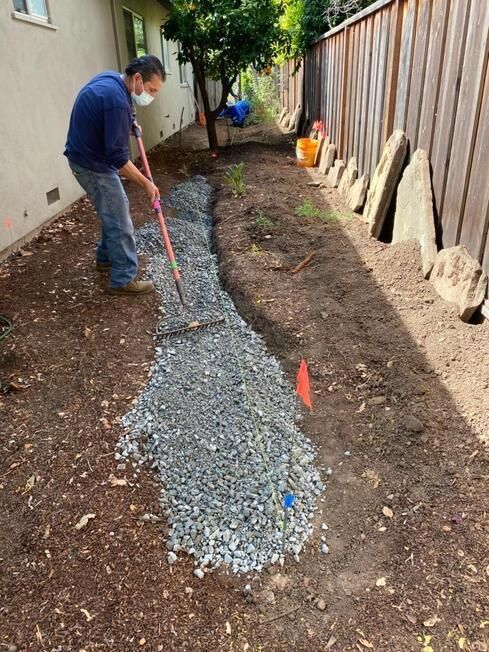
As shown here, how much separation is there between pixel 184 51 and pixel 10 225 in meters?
6.63

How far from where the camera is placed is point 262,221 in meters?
5.51

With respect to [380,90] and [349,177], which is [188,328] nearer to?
[380,90]

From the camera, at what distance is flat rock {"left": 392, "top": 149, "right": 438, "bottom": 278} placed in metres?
3.74

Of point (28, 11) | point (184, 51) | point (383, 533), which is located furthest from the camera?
point (184, 51)

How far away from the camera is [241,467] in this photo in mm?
2434

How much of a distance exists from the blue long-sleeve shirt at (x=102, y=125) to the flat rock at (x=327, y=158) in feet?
14.4

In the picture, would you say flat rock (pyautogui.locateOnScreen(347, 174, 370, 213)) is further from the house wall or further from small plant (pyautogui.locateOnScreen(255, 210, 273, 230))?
the house wall

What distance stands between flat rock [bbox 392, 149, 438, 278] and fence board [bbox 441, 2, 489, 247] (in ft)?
0.48

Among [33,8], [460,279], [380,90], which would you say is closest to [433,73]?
[380,90]

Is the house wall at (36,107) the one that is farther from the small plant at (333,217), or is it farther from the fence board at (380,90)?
the fence board at (380,90)

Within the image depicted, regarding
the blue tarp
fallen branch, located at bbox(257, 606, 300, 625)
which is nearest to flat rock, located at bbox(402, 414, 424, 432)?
fallen branch, located at bbox(257, 606, 300, 625)

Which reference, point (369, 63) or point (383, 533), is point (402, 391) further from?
point (369, 63)

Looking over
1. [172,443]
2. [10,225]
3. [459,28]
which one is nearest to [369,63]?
[459,28]

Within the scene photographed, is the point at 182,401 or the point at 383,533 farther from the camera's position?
the point at 182,401
